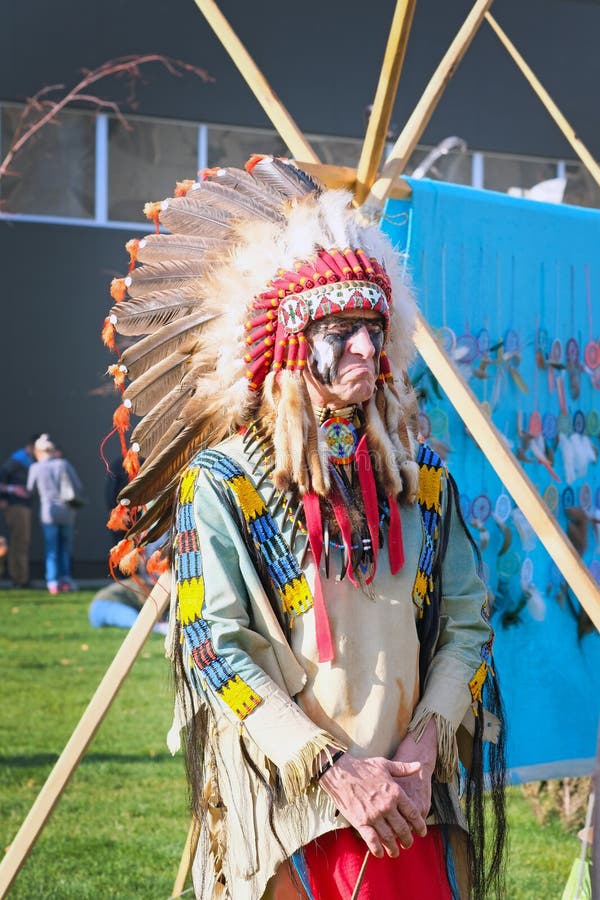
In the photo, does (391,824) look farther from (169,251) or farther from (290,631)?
(169,251)

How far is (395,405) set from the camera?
7.66ft

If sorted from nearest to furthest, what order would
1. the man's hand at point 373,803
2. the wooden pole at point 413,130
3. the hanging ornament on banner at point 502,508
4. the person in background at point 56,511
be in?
the man's hand at point 373,803 → the wooden pole at point 413,130 → the hanging ornament on banner at point 502,508 → the person in background at point 56,511

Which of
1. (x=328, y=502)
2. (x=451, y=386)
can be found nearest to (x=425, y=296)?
(x=451, y=386)

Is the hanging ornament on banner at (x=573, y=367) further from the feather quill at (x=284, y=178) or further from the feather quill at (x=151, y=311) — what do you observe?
the feather quill at (x=151, y=311)

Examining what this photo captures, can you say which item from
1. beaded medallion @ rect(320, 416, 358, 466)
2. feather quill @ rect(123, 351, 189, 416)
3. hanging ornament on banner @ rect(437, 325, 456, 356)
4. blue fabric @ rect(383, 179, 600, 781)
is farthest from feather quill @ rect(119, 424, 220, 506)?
hanging ornament on banner @ rect(437, 325, 456, 356)

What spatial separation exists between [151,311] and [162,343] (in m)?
0.08

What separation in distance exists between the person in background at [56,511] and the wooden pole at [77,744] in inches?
324

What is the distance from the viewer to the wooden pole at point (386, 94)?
9.20 feet

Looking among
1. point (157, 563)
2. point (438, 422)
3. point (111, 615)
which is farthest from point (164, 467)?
point (111, 615)

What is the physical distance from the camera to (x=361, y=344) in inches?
86.4

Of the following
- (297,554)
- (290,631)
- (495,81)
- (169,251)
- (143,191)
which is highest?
(495,81)

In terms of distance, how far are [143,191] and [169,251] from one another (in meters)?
10.8

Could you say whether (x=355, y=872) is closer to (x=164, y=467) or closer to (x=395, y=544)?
(x=395, y=544)

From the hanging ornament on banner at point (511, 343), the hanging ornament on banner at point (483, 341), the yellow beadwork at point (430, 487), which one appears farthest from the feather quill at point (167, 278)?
the hanging ornament on banner at point (511, 343)
